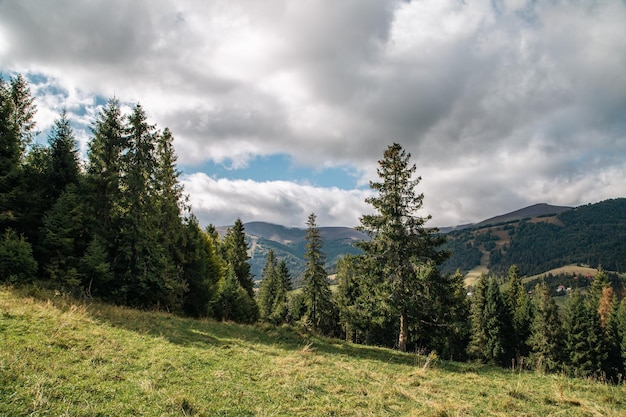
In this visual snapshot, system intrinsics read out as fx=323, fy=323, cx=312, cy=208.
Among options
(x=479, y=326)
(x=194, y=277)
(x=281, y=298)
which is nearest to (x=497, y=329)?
(x=479, y=326)

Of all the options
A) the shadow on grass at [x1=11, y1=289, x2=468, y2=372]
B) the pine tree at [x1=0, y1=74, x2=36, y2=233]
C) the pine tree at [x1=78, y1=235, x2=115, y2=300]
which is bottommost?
the shadow on grass at [x1=11, y1=289, x2=468, y2=372]

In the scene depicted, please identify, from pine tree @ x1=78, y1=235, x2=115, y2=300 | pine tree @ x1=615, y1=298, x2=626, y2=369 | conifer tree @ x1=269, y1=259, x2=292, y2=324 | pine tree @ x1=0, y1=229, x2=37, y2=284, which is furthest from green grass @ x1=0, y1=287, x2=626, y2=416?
pine tree @ x1=615, y1=298, x2=626, y2=369

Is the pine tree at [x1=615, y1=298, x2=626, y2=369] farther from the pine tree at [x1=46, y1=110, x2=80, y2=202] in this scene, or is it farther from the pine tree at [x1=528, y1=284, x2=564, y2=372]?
the pine tree at [x1=46, y1=110, x2=80, y2=202]

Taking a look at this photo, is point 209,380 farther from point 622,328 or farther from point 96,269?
point 622,328

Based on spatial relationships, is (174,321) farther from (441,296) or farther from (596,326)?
(596,326)

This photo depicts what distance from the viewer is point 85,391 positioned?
22.4ft

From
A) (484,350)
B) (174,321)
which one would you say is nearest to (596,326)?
(484,350)

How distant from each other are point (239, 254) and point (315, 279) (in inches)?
679

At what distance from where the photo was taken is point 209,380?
346 inches

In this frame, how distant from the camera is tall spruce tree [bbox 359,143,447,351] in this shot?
2258 centimetres

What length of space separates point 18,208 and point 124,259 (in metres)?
6.94

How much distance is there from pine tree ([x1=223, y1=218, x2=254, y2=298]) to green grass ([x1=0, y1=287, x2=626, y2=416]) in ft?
133

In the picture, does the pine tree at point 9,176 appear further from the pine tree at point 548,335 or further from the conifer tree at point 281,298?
the pine tree at point 548,335

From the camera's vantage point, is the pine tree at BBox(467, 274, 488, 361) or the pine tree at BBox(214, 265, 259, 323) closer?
the pine tree at BBox(214, 265, 259, 323)
